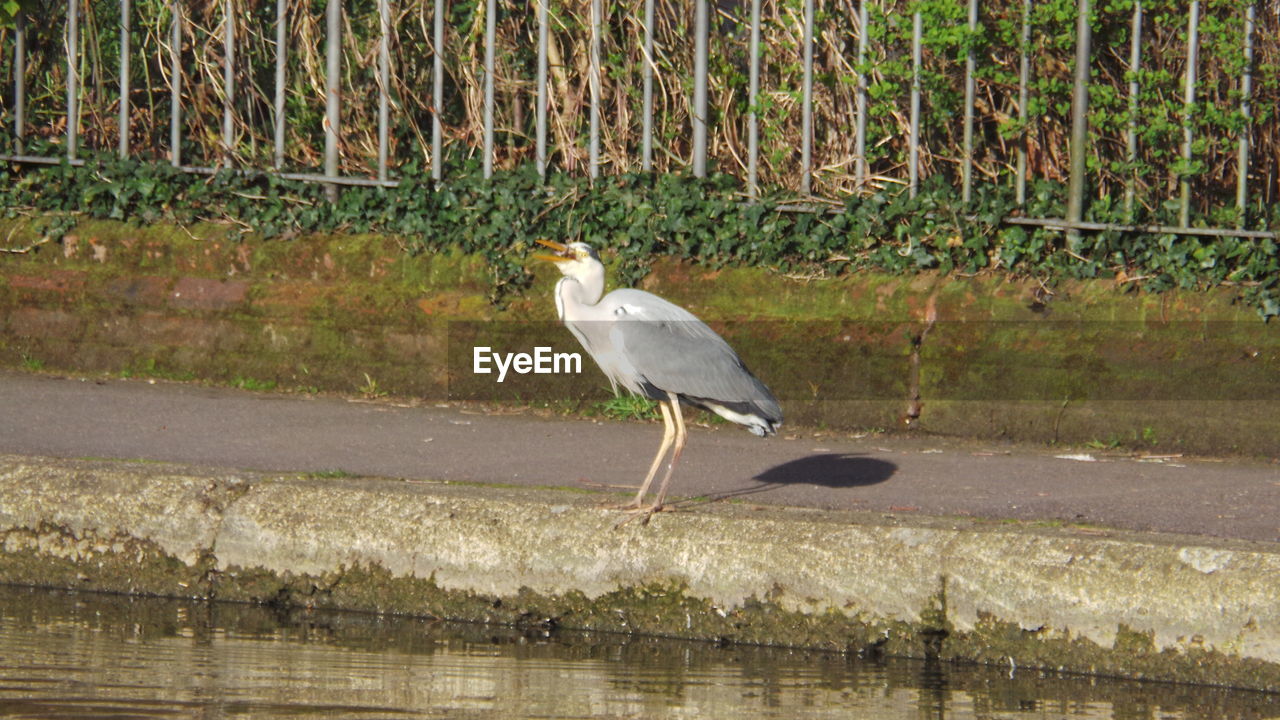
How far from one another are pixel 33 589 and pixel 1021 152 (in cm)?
457

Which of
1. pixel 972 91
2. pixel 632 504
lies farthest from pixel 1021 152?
pixel 632 504

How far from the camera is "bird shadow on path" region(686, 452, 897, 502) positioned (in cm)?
612

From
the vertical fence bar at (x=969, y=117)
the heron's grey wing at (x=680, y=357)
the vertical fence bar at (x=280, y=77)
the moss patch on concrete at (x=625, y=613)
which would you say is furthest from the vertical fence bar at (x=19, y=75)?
the vertical fence bar at (x=969, y=117)

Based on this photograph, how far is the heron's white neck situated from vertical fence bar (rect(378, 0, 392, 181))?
8.27ft

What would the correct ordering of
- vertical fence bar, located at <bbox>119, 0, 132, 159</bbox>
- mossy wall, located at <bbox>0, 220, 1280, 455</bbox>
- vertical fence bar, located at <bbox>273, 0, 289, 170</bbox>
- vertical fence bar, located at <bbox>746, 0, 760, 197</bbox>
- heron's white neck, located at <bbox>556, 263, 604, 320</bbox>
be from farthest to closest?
vertical fence bar, located at <bbox>119, 0, 132, 159</bbox>
vertical fence bar, located at <bbox>273, 0, 289, 170</bbox>
vertical fence bar, located at <bbox>746, 0, 760, 197</bbox>
mossy wall, located at <bbox>0, 220, 1280, 455</bbox>
heron's white neck, located at <bbox>556, 263, 604, 320</bbox>

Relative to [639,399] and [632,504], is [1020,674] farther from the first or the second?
[639,399]

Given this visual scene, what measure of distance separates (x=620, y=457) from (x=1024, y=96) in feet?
8.30

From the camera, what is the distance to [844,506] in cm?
561

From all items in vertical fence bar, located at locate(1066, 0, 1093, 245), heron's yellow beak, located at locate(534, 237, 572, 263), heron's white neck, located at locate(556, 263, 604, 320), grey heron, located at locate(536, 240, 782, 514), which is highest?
vertical fence bar, located at locate(1066, 0, 1093, 245)

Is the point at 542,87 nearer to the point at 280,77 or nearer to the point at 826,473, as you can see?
the point at 280,77

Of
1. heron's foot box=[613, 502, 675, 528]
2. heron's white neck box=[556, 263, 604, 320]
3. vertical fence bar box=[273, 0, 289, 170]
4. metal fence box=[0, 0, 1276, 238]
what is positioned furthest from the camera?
vertical fence bar box=[273, 0, 289, 170]

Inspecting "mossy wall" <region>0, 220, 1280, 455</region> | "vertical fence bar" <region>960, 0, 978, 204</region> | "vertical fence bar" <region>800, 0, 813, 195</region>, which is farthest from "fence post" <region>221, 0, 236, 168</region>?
"vertical fence bar" <region>960, 0, 978, 204</region>

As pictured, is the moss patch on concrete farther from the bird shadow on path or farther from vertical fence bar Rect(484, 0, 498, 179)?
vertical fence bar Rect(484, 0, 498, 179)

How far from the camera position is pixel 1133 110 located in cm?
746
